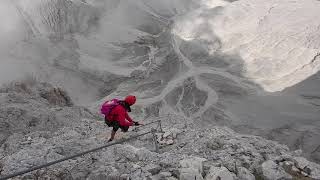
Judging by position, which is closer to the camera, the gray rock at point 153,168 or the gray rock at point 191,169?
the gray rock at point 191,169

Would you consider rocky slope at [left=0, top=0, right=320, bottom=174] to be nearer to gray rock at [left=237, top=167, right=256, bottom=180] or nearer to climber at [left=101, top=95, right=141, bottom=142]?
gray rock at [left=237, top=167, right=256, bottom=180]

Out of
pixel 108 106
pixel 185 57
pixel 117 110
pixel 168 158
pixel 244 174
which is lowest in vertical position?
pixel 244 174

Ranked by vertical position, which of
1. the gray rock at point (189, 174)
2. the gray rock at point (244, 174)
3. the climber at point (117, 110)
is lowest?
the gray rock at point (244, 174)

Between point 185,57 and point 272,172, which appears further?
point 185,57

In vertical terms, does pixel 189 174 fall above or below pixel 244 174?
above

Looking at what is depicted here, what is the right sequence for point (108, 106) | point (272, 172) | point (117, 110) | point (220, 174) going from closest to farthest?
point (220, 174) < point (272, 172) < point (108, 106) < point (117, 110)

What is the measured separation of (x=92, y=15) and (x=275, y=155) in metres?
63.7

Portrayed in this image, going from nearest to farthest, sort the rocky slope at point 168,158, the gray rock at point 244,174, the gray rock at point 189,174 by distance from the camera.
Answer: the gray rock at point 189,174, the rocky slope at point 168,158, the gray rock at point 244,174

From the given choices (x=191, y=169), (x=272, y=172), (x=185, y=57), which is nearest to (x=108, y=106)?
(x=191, y=169)

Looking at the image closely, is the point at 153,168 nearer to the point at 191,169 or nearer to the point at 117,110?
the point at 191,169

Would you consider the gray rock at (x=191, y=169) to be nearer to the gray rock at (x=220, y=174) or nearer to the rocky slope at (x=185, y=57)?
the gray rock at (x=220, y=174)

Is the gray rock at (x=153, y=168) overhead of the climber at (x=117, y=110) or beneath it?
beneath

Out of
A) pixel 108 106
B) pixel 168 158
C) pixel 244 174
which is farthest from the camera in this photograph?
pixel 108 106

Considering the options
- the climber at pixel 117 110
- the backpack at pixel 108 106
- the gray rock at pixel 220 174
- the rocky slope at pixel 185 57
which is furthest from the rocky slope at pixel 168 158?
the rocky slope at pixel 185 57
